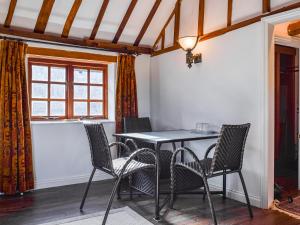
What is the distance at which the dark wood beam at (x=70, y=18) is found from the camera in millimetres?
3654

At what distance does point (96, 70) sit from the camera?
4.57 m

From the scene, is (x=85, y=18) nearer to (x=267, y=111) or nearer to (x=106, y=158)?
(x=106, y=158)

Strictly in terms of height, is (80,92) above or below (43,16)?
below

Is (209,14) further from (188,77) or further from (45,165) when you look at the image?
(45,165)

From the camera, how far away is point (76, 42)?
159 inches

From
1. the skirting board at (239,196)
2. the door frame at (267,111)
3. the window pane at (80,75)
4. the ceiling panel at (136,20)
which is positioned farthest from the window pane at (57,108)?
the door frame at (267,111)

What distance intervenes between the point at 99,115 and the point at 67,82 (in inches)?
30.0

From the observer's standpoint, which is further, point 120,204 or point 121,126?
point 121,126

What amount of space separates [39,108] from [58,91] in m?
0.38

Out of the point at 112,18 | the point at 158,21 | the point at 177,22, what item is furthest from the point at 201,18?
the point at 112,18

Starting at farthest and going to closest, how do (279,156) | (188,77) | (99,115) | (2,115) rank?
1. (99,115)
2. (279,156)
3. (188,77)
4. (2,115)

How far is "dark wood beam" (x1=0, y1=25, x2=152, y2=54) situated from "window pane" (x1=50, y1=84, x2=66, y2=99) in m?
0.67

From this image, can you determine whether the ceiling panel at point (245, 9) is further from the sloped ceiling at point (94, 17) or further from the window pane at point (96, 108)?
the window pane at point (96, 108)

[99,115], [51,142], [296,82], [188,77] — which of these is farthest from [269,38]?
[51,142]
